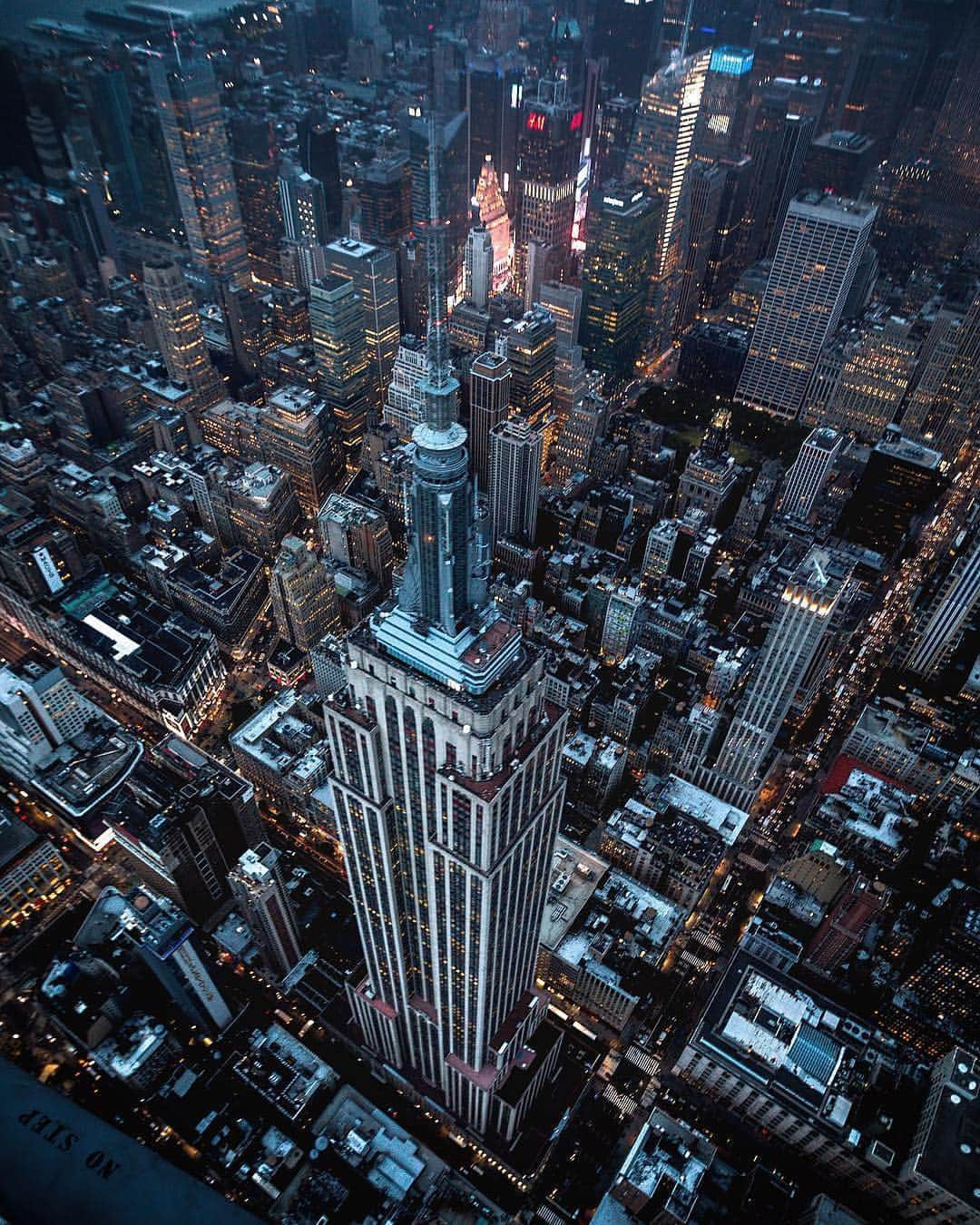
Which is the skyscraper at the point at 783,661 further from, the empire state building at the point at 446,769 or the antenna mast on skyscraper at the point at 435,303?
the antenna mast on skyscraper at the point at 435,303

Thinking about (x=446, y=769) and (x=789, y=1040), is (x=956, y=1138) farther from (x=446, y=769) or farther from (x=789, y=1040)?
(x=446, y=769)

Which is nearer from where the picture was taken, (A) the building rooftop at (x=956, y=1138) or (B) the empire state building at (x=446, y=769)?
(B) the empire state building at (x=446, y=769)

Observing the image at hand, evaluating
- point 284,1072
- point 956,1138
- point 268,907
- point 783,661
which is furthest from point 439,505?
point 956,1138

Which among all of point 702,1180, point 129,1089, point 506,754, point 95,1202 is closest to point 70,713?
point 129,1089

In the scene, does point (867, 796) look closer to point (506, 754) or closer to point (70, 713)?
point (506, 754)

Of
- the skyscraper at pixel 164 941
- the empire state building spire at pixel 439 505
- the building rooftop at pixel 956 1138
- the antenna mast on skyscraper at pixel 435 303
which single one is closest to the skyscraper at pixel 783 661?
the building rooftop at pixel 956 1138

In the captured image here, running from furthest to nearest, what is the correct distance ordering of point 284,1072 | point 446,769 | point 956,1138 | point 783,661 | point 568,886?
point 783,661, point 568,886, point 284,1072, point 956,1138, point 446,769
